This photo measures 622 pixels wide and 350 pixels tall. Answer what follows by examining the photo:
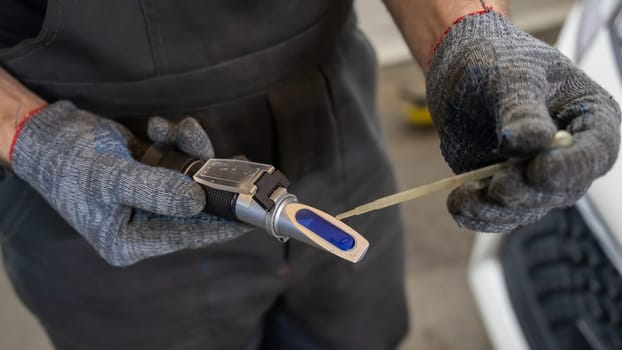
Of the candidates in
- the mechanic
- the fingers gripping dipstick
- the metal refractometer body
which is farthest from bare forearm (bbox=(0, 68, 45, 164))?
the fingers gripping dipstick

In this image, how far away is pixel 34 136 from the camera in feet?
1.51

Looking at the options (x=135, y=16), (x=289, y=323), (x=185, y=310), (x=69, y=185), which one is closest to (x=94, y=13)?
(x=135, y=16)

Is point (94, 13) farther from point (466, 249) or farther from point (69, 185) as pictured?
point (466, 249)

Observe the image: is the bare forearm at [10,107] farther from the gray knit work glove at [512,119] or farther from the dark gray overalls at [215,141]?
the gray knit work glove at [512,119]

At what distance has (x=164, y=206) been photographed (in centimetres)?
42

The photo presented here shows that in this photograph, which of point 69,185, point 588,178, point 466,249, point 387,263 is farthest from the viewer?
point 466,249

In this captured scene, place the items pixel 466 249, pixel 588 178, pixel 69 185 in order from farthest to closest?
pixel 466 249 < pixel 69 185 < pixel 588 178

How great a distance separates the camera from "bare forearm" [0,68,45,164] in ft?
1.52

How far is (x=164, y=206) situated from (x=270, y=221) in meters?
0.08

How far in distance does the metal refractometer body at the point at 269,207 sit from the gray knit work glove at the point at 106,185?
0.06 ft

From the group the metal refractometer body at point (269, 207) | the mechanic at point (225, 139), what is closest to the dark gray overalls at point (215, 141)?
the mechanic at point (225, 139)

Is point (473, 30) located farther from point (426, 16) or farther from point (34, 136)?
point (34, 136)

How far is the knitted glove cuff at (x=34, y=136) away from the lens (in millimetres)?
456

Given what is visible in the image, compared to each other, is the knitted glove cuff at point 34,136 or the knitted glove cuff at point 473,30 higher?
the knitted glove cuff at point 473,30
